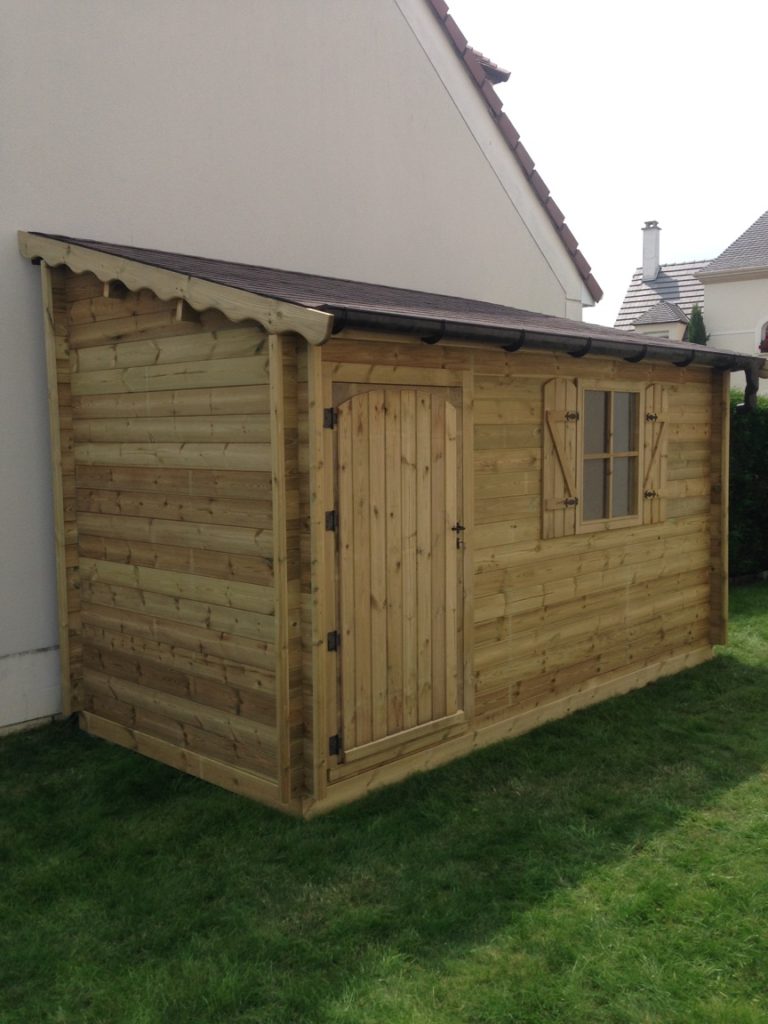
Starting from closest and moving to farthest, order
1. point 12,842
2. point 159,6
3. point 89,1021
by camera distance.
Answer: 1. point 89,1021
2. point 12,842
3. point 159,6

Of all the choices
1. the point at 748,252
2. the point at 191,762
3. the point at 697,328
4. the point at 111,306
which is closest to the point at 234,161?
the point at 111,306

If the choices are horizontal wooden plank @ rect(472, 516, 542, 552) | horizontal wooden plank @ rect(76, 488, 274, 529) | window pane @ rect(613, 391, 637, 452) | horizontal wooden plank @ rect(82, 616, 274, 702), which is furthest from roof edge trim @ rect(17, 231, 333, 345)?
window pane @ rect(613, 391, 637, 452)

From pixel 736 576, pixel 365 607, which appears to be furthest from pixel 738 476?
pixel 365 607

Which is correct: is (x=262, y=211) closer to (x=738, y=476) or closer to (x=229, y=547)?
(x=229, y=547)

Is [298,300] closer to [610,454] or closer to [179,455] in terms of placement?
[179,455]

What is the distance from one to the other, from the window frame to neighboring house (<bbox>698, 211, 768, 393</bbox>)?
2439 centimetres

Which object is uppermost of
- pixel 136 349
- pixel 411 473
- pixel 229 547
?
pixel 136 349

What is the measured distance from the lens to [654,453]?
282 inches

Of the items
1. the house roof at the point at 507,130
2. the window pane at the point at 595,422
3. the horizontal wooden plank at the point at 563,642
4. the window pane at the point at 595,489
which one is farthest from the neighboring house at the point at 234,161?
the horizontal wooden plank at the point at 563,642

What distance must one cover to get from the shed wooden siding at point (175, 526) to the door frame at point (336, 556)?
0.62 ft

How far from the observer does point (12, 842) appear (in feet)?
15.2

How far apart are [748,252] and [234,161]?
2704cm

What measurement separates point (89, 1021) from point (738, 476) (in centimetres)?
966

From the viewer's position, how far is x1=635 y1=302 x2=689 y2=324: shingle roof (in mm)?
30875
